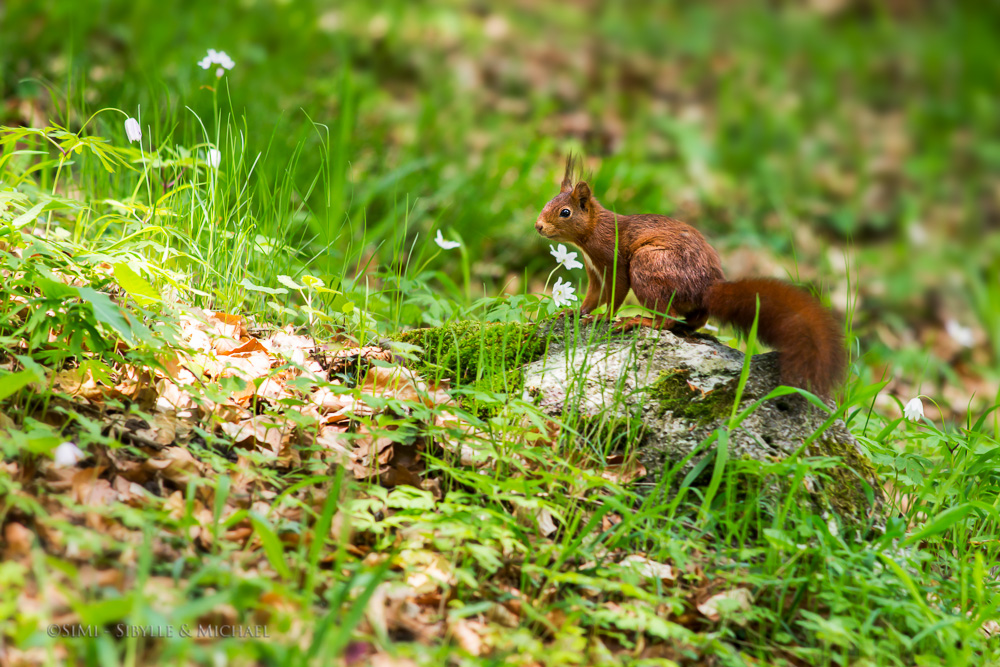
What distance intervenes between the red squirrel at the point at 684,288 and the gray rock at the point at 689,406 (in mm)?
145

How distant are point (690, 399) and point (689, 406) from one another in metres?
0.03

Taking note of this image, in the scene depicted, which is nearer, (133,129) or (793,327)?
(793,327)

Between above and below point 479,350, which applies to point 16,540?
below

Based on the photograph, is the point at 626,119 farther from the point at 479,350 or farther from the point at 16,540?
the point at 16,540

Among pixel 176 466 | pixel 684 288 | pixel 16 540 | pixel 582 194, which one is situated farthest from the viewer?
pixel 582 194

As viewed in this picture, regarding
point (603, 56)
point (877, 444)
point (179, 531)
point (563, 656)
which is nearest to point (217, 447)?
point (179, 531)

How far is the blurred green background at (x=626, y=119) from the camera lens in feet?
16.0

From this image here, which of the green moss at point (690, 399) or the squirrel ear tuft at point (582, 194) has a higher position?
the squirrel ear tuft at point (582, 194)

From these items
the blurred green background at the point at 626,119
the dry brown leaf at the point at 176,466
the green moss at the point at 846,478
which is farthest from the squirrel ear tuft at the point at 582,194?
the dry brown leaf at the point at 176,466

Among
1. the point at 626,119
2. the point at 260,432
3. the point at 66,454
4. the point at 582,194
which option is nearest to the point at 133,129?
the point at 260,432

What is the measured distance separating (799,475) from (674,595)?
474mm

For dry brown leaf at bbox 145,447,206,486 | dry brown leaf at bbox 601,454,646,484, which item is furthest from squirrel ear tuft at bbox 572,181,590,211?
dry brown leaf at bbox 145,447,206,486

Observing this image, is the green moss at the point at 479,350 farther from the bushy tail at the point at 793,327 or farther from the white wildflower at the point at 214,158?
the white wildflower at the point at 214,158

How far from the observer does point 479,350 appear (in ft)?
9.02
